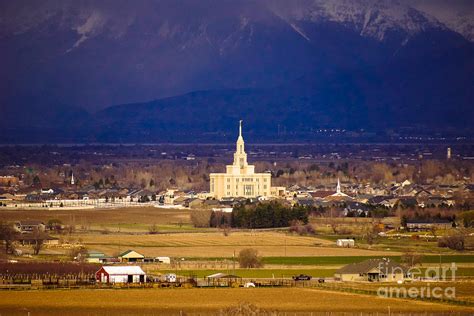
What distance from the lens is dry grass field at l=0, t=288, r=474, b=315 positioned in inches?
1529

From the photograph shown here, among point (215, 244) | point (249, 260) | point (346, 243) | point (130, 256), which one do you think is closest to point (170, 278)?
point (249, 260)

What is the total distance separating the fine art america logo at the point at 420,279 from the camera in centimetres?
4162

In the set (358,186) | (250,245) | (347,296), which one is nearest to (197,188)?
(358,186)

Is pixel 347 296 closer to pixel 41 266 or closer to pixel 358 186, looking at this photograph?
pixel 41 266

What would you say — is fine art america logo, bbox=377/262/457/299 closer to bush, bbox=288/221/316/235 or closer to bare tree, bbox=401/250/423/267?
bare tree, bbox=401/250/423/267

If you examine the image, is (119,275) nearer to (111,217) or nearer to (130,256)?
(130,256)

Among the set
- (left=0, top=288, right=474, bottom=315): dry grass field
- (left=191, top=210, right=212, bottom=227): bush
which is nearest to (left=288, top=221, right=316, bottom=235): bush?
(left=191, top=210, right=212, bottom=227): bush

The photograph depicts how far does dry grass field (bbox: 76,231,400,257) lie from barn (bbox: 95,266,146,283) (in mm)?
7100

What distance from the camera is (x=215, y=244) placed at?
57.3m

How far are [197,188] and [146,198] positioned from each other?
9169 mm

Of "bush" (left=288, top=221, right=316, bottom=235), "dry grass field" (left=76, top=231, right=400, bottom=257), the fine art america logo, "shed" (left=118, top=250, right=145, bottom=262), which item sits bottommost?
the fine art america logo

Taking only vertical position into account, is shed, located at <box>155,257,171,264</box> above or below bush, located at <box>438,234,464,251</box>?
below

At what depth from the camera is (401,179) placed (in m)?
97.4

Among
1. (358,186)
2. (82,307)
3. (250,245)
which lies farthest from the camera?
(358,186)
